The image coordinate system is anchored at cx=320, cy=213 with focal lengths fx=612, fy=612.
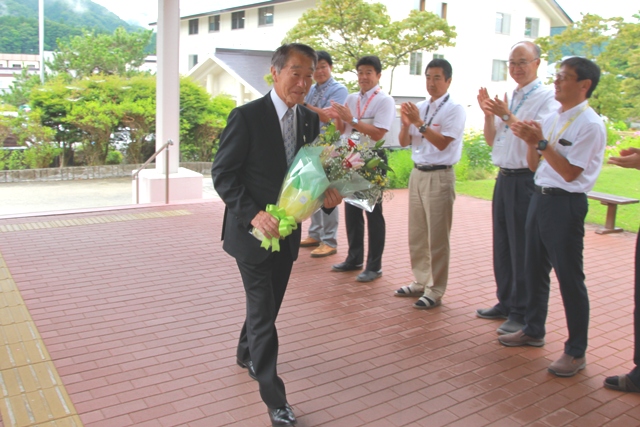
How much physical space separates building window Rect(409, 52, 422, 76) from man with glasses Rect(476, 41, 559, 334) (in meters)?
21.5

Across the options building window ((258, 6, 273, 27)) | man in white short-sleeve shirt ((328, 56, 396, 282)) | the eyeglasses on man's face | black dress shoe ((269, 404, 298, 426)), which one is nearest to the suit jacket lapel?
black dress shoe ((269, 404, 298, 426))

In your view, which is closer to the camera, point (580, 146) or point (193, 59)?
point (580, 146)

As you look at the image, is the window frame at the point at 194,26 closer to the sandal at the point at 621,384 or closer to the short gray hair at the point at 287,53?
the short gray hair at the point at 287,53

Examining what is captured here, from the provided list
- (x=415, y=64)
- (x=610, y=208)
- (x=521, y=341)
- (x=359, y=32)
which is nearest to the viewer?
(x=521, y=341)

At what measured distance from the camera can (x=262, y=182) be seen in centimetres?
342

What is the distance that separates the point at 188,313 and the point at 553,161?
311cm

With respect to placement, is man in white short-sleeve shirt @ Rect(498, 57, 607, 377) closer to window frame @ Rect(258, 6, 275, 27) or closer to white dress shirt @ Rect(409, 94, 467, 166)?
white dress shirt @ Rect(409, 94, 467, 166)

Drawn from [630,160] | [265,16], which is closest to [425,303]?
[630,160]

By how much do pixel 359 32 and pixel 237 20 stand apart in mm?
14335

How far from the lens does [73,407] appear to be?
11.6 feet

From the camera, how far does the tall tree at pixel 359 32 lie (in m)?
16.9

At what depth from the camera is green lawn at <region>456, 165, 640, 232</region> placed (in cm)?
973

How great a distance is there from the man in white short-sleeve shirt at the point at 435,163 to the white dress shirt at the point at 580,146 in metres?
1.21

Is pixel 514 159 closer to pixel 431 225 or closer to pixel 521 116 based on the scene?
pixel 521 116
